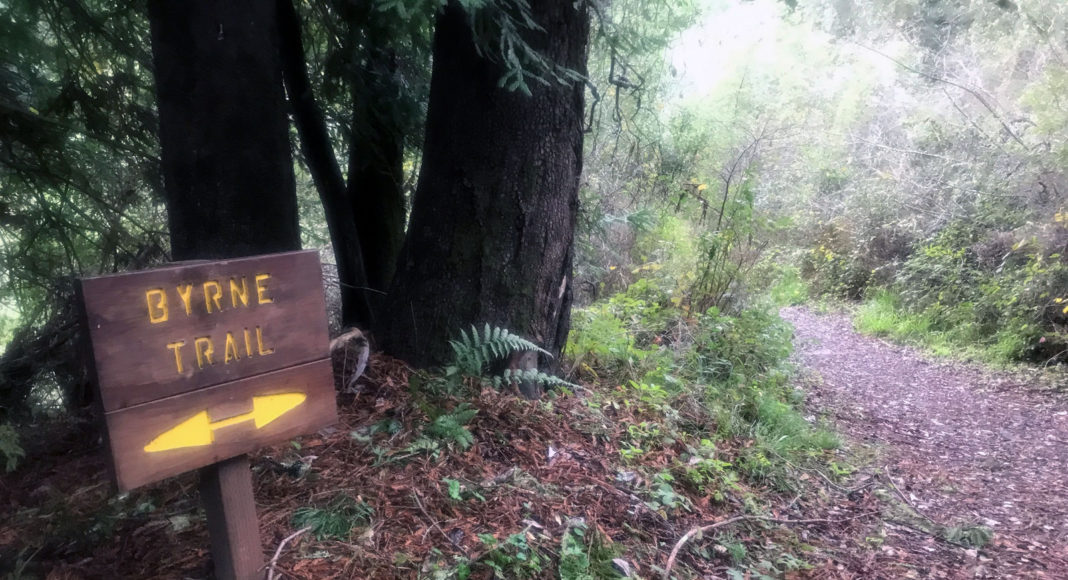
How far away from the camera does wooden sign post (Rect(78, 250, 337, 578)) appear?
1762mm

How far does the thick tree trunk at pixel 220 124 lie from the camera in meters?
3.18

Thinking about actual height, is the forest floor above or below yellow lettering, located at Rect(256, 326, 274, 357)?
below

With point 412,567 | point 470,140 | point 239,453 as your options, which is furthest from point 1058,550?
point 239,453

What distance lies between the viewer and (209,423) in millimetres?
1947

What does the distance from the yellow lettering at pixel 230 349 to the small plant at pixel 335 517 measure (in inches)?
36.9

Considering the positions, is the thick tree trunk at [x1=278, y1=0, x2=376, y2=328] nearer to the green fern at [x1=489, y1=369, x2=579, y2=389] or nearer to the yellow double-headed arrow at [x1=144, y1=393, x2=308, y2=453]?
the green fern at [x1=489, y1=369, x2=579, y2=389]

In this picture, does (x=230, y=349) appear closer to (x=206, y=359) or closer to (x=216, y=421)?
(x=206, y=359)

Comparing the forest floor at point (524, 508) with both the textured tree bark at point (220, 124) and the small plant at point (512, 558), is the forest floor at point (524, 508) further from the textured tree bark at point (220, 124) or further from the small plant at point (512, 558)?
the textured tree bark at point (220, 124)

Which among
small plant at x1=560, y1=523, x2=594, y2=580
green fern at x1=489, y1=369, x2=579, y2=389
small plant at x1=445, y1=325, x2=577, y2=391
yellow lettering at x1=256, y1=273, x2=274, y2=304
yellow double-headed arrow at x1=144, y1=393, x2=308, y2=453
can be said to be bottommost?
small plant at x1=560, y1=523, x2=594, y2=580

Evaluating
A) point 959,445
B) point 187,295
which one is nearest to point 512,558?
point 187,295

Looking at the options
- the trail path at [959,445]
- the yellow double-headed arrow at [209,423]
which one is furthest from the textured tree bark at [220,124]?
the trail path at [959,445]

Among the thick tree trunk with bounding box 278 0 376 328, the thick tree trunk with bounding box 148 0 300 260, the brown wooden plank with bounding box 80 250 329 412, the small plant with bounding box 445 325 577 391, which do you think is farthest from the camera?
the thick tree trunk with bounding box 278 0 376 328

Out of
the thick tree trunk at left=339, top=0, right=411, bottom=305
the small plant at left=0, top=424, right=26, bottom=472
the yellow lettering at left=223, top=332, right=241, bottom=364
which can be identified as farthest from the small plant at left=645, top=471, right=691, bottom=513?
the small plant at left=0, top=424, right=26, bottom=472

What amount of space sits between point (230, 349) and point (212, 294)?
7.0 inches
